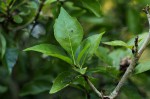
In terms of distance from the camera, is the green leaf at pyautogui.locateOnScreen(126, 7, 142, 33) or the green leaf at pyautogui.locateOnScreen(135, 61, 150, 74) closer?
the green leaf at pyautogui.locateOnScreen(135, 61, 150, 74)

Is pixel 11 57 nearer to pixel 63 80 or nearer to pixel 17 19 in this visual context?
pixel 17 19

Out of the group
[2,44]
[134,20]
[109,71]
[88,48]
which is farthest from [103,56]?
[134,20]

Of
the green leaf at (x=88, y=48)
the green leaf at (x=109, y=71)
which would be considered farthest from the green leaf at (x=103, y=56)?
the green leaf at (x=88, y=48)

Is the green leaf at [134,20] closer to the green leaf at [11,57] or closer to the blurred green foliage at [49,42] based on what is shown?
the blurred green foliage at [49,42]

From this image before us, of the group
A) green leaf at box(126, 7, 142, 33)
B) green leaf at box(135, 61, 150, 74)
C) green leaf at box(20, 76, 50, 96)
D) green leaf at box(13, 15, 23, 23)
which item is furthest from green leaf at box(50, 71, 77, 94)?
green leaf at box(126, 7, 142, 33)

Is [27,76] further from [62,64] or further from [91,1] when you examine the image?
[91,1]

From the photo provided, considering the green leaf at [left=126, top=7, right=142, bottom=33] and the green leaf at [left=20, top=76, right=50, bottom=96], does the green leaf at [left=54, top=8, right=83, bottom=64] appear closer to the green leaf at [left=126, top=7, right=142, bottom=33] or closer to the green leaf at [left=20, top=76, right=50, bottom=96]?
the green leaf at [left=20, top=76, right=50, bottom=96]
